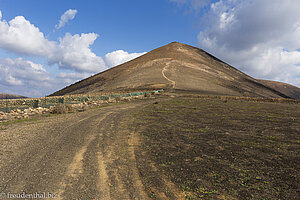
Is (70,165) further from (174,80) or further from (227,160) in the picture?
(174,80)

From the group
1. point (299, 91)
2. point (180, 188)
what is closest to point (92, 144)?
point (180, 188)

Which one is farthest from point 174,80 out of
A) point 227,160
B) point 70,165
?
point 70,165

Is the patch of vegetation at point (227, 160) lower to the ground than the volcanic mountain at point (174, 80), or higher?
lower

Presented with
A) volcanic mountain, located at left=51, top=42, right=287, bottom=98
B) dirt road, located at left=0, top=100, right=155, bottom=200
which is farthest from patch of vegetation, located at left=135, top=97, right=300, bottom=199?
volcanic mountain, located at left=51, top=42, right=287, bottom=98

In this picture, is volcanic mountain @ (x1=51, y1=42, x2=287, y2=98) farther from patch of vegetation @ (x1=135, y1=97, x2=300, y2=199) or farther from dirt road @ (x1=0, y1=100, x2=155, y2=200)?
dirt road @ (x1=0, y1=100, x2=155, y2=200)

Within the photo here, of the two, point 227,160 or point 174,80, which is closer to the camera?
point 227,160

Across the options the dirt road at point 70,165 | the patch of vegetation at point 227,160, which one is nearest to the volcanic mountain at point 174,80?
the patch of vegetation at point 227,160

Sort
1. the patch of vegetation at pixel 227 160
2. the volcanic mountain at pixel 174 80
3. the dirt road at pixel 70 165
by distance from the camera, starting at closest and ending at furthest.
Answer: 1. the dirt road at pixel 70 165
2. the patch of vegetation at pixel 227 160
3. the volcanic mountain at pixel 174 80

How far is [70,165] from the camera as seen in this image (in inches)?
229

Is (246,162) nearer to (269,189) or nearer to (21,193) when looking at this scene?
(269,189)

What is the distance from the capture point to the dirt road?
14.5 ft

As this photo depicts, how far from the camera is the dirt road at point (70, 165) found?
4422mm

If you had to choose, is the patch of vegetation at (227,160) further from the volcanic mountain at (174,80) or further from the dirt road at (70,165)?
the volcanic mountain at (174,80)

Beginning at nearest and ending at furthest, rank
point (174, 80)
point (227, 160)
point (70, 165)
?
1. point (70, 165)
2. point (227, 160)
3. point (174, 80)
